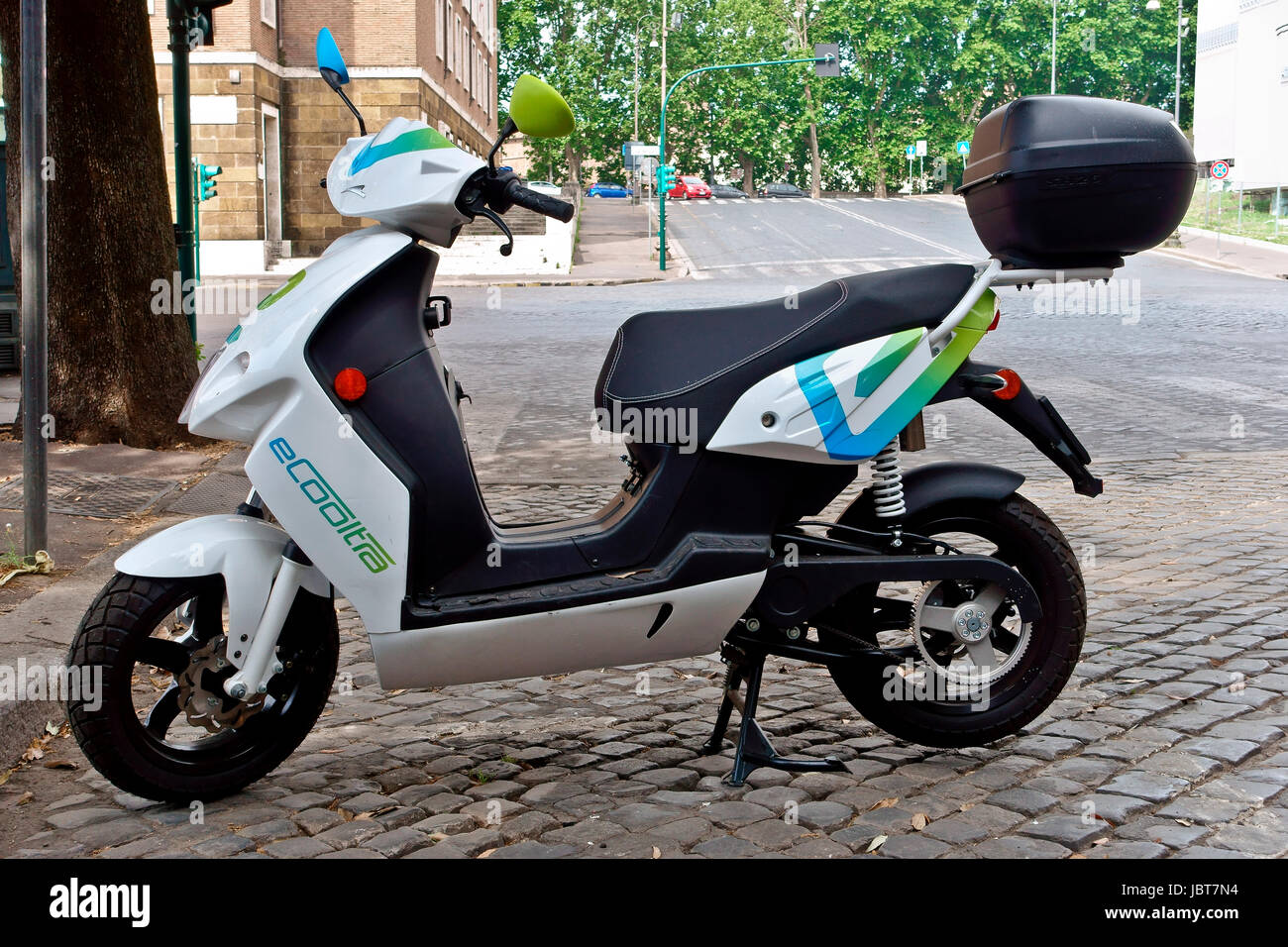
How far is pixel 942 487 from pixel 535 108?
1371 mm

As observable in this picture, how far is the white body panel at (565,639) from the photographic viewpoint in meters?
3.42

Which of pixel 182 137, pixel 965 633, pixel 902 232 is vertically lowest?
pixel 965 633

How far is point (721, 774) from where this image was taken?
3.70m

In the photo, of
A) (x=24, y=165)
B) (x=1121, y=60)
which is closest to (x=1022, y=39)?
(x=1121, y=60)

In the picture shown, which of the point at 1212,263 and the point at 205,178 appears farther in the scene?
the point at 1212,263

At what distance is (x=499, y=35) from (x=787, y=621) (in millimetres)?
72802

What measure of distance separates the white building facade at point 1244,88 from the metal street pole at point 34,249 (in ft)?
148

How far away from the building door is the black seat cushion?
3281cm

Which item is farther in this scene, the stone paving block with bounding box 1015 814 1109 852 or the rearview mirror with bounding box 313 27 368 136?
the rearview mirror with bounding box 313 27 368 136

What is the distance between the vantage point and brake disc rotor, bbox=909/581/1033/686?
369 cm

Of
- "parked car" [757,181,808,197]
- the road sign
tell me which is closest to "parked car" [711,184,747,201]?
"parked car" [757,181,808,197]

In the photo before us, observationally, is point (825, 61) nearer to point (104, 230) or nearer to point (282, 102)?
point (282, 102)

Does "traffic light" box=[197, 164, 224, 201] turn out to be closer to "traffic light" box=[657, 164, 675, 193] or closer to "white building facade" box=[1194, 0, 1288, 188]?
"traffic light" box=[657, 164, 675, 193]

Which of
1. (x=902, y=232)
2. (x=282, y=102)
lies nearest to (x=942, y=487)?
(x=282, y=102)
